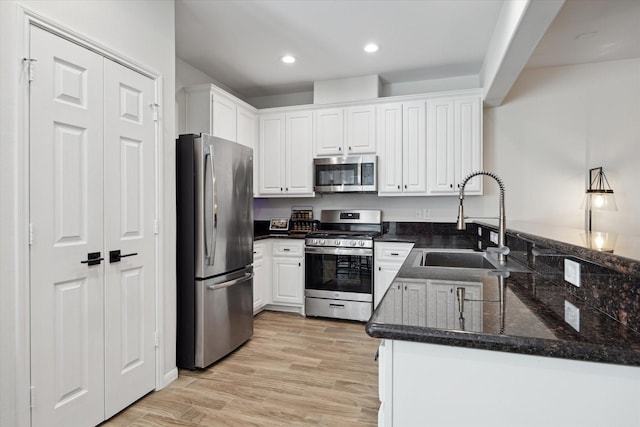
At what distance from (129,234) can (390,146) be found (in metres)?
2.78

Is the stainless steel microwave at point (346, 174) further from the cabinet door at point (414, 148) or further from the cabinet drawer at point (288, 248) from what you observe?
the cabinet drawer at point (288, 248)

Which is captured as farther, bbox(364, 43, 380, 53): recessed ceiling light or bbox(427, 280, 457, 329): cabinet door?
bbox(364, 43, 380, 53): recessed ceiling light

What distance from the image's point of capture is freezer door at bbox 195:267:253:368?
8.59 ft

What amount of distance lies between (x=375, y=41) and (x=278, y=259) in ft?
8.11

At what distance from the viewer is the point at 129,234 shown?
7.06 ft

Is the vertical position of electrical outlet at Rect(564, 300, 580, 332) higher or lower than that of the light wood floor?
higher

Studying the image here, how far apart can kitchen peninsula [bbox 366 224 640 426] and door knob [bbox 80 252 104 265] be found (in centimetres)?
164

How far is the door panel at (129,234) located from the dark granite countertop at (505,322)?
5.46 ft

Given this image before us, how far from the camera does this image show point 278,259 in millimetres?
4047

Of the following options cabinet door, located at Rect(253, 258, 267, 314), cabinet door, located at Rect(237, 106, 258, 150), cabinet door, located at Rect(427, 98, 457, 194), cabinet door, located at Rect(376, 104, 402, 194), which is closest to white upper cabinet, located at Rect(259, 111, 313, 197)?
cabinet door, located at Rect(237, 106, 258, 150)

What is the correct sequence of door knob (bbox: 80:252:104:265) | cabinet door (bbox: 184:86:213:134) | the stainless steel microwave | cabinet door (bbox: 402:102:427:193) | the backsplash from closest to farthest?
1. the backsplash
2. door knob (bbox: 80:252:104:265)
3. cabinet door (bbox: 184:86:213:134)
4. cabinet door (bbox: 402:102:427:193)
5. the stainless steel microwave

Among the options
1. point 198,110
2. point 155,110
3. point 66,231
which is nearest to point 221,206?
point 155,110

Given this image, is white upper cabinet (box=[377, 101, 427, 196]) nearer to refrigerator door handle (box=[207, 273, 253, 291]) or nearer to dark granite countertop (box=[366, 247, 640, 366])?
refrigerator door handle (box=[207, 273, 253, 291])

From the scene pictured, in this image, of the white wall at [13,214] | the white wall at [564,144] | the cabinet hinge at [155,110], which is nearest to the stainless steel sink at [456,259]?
the white wall at [564,144]
